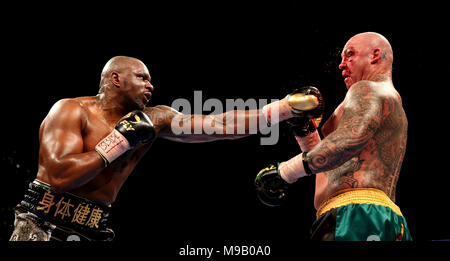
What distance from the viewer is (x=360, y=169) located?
1.97 m

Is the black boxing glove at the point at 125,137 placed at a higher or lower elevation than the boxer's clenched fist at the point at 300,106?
lower

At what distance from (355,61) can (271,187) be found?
2.57 ft

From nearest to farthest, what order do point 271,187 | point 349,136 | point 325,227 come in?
point 349,136 → point 325,227 → point 271,187

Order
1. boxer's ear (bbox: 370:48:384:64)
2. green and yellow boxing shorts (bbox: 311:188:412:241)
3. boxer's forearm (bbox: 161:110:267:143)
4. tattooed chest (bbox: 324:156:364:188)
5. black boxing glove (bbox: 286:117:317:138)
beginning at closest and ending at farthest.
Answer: green and yellow boxing shorts (bbox: 311:188:412:241) → tattooed chest (bbox: 324:156:364:188) → boxer's ear (bbox: 370:48:384:64) → black boxing glove (bbox: 286:117:317:138) → boxer's forearm (bbox: 161:110:267:143)

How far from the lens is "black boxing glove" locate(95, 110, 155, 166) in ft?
7.45

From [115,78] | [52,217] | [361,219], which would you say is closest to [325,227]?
[361,219]

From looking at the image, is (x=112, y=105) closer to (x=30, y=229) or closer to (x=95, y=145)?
(x=95, y=145)

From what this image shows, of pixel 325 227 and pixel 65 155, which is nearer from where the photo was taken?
pixel 325 227

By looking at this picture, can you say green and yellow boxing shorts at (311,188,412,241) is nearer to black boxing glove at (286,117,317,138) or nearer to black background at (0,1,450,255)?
black boxing glove at (286,117,317,138)

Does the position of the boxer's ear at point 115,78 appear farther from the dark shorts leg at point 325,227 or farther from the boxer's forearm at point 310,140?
the dark shorts leg at point 325,227

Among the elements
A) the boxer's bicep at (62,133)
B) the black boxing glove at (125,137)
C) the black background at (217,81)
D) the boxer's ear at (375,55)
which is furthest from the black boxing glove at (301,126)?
the black background at (217,81)

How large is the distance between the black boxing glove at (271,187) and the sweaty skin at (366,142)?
0.18 meters

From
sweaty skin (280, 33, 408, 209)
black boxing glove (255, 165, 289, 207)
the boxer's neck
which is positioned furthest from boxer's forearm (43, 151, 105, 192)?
sweaty skin (280, 33, 408, 209)

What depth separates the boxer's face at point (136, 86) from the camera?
8.44ft
